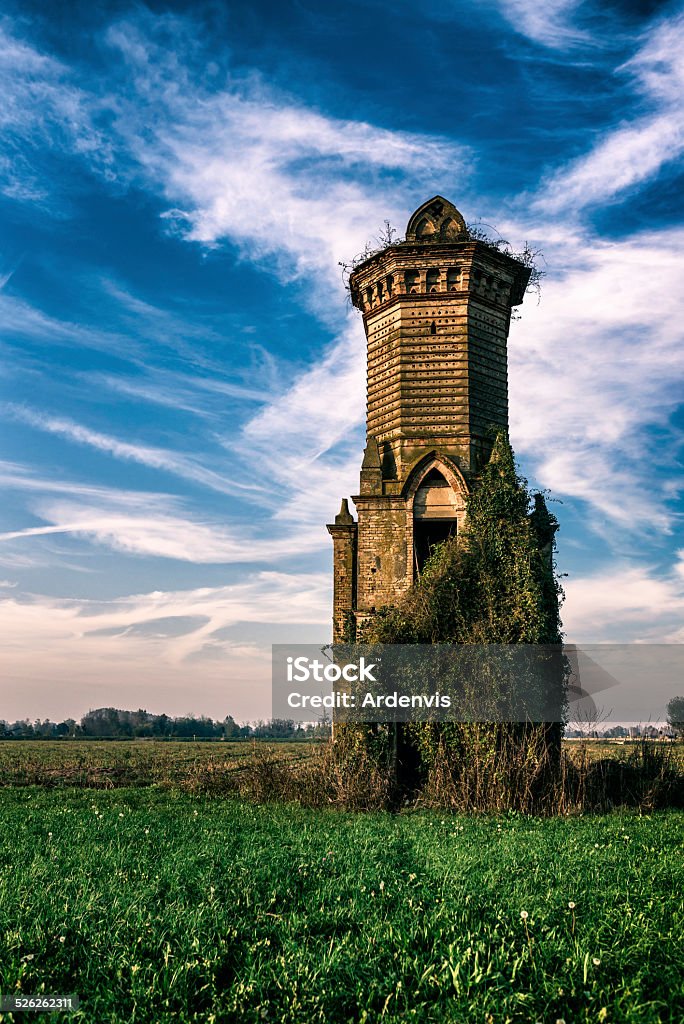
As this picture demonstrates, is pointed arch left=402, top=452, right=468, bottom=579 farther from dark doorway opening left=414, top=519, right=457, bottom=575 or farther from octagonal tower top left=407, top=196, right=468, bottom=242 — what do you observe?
octagonal tower top left=407, top=196, right=468, bottom=242

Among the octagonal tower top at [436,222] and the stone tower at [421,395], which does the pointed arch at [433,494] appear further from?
the octagonal tower top at [436,222]

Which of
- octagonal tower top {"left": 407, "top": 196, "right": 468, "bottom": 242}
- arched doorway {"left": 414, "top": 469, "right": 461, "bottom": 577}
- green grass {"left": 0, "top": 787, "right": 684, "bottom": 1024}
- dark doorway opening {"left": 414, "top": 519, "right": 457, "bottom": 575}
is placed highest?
octagonal tower top {"left": 407, "top": 196, "right": 468, "bottom": 242}

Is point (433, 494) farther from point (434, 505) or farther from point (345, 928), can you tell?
point (345, 928)

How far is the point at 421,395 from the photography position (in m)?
20.3

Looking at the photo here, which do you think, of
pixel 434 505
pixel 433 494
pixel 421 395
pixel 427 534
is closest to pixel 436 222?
pixel 421 395

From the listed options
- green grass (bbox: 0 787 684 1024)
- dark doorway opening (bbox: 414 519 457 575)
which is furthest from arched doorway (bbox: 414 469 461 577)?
green grass (bbox: 0 787 684 1024)

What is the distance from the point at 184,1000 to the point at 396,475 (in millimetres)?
16097

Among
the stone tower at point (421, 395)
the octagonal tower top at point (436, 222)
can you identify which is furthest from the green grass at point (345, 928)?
the octagonal tower top at point (436, 222)

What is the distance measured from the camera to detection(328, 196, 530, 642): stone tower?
19.5 metres

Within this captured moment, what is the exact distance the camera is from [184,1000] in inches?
175

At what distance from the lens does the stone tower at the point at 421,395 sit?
19.5 meters

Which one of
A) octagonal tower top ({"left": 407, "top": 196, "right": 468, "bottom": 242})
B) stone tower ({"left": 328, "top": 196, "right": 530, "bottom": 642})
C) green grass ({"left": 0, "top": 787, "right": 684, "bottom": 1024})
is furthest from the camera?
octagonal tower top ({"left": 407, "top": 196, "right": 468, "bottom": 242})

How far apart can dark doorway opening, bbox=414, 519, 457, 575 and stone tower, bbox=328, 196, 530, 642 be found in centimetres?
4

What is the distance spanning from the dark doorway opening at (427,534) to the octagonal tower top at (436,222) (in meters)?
7.82
